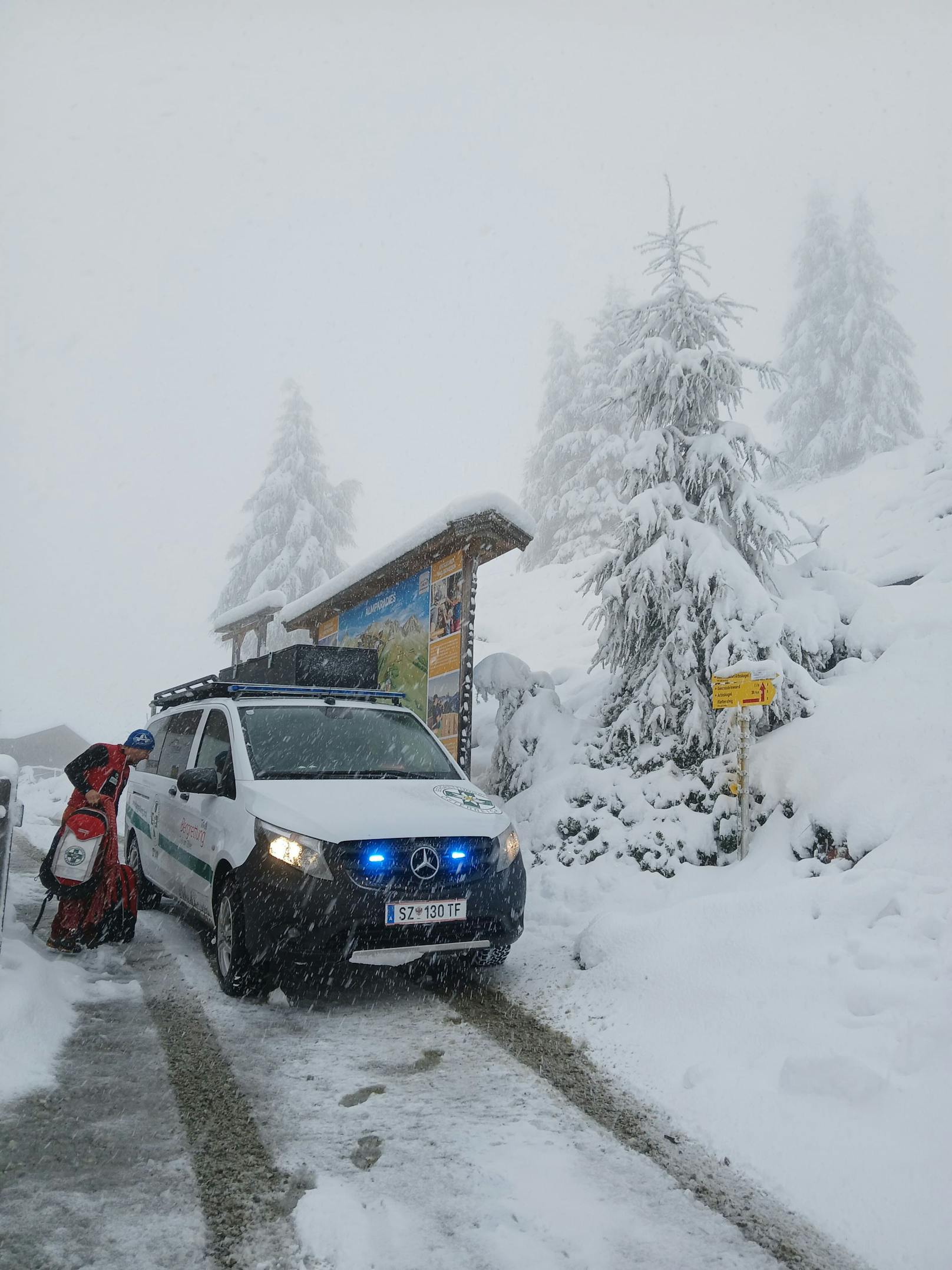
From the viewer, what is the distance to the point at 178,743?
7.34 meters

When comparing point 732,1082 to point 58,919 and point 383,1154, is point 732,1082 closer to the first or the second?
point 383,1154

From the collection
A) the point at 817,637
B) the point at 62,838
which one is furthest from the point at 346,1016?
the point at 817,637

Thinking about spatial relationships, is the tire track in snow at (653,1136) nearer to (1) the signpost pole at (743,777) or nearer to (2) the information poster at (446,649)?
(1) the signpost pole at (743,777)

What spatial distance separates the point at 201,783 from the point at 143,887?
127 inches

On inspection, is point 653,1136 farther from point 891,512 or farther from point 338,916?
point 891,512

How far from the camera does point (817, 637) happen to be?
8.21 metres

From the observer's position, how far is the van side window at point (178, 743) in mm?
6961

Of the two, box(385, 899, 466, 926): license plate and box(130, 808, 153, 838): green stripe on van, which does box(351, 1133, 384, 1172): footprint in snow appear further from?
box(130, 808, 153, 838): green stripe on van

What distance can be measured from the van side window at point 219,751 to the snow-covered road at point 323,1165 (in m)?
1.52

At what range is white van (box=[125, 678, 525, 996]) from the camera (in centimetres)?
467

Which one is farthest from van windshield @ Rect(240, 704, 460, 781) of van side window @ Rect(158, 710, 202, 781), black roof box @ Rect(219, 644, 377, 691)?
black roof box @ Rect(219, 644, 377, 691)

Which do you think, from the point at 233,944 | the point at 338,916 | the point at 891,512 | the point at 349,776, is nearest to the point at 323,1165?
the point at 338,916

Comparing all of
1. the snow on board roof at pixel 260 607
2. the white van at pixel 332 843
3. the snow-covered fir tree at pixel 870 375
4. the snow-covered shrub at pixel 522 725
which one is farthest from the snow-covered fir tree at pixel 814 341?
the white van at pixel 332 843

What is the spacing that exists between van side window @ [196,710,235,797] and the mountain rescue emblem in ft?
4.56
